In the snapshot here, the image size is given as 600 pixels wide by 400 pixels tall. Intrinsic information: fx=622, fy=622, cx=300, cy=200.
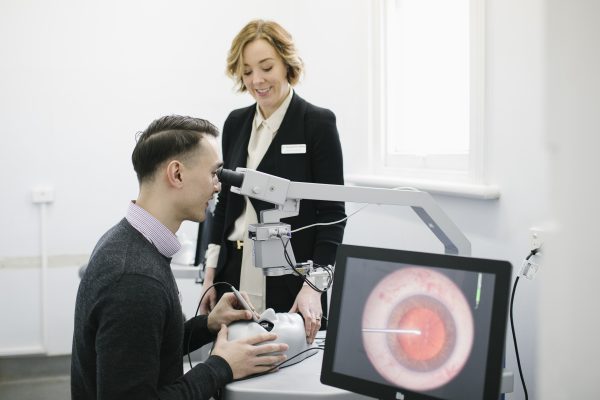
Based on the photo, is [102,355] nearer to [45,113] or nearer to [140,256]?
[140,256]

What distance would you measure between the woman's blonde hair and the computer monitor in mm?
919

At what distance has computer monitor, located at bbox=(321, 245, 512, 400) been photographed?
916mm

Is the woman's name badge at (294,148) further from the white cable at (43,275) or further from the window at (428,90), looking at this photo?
the white cable at (43,275)

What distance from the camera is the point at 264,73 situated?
1.80m

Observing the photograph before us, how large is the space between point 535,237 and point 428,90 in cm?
104

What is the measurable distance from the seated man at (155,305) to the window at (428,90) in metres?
1.10

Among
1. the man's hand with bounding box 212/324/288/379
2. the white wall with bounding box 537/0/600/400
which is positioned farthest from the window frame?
the white wall with bounding box 537/0/600/400

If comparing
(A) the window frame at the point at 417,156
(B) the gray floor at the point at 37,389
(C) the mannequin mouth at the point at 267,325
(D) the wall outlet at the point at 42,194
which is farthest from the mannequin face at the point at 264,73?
(B) the gray floor at the point at 37,389

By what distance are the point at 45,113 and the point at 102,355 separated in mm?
2748

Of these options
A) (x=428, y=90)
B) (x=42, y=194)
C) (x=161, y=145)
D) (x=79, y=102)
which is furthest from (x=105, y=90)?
(x=161, y=145)

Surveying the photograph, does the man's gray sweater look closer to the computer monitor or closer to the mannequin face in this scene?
the computer monitor

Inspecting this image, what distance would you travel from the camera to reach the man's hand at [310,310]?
1417mm

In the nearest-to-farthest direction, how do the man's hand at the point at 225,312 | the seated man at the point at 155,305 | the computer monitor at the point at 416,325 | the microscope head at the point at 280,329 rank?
the computer monitor at the point at 416,325 → the seated man at the point at 155,305 → the microscope head at the point at 280,329 → the man's hand at the point at 225,312

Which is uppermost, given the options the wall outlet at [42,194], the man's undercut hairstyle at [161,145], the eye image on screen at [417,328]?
the man's undercut hairstyle at [161,145]
